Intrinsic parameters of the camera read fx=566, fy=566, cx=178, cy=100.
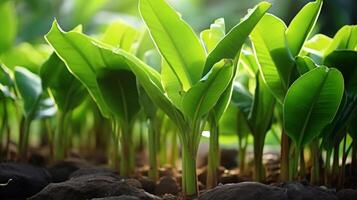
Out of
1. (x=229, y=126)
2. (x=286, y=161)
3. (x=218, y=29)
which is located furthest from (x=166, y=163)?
(x=218, y=29)

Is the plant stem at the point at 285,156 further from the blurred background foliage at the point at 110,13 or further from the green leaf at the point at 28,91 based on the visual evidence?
the blurred background foliage at the point at 110,13

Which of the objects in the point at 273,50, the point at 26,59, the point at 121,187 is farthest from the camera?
the point at 26,59

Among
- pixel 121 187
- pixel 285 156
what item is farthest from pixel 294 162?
pixel 121 187

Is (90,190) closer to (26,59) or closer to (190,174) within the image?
(190,174)

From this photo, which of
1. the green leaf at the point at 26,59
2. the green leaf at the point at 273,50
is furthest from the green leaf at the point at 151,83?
the green leaf at the point at 26,59

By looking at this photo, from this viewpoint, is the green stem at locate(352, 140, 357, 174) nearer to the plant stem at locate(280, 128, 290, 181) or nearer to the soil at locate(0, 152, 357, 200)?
the soil at locate(0, 152, 357, 200)
